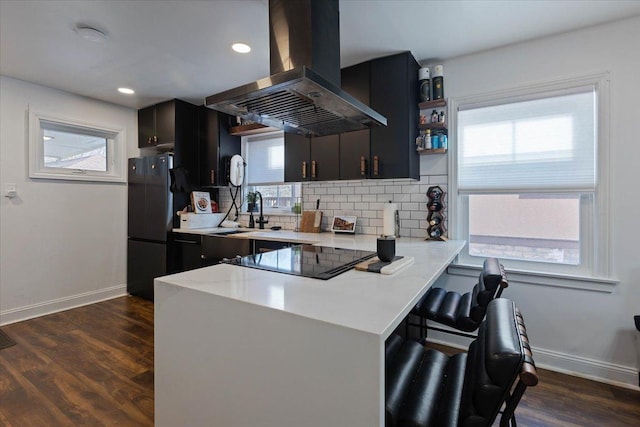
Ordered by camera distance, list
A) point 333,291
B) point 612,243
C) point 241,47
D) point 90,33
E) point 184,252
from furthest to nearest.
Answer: point 184,252 < point 241,47 < point 90,33 < point 612,243 < point 333,291

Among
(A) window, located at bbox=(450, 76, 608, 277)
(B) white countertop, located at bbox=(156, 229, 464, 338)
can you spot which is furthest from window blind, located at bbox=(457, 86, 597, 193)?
(B) white countertop, located at bbox=(156, 229, 464, 338)

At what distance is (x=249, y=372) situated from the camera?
99 cm

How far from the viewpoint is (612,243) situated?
2096mm

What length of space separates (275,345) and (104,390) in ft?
5.80

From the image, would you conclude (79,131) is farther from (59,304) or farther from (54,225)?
(59,304)

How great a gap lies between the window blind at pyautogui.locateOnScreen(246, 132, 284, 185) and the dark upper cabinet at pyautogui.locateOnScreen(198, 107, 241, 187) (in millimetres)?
247

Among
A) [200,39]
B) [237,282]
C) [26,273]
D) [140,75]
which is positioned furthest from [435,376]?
[26,273]

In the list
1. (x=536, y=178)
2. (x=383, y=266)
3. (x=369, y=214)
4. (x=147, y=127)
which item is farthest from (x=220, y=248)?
(x=536, y=178)

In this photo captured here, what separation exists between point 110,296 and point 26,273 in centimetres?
89

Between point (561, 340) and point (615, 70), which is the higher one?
point (615, 70)

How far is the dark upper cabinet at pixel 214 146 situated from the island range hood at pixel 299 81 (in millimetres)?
2056

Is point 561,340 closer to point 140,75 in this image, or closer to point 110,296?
point 140,75

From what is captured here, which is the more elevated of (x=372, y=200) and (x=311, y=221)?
(x=372, y=200)

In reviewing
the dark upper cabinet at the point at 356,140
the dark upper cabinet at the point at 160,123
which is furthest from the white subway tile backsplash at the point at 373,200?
the dark upper cabinet at the point at 160,123
